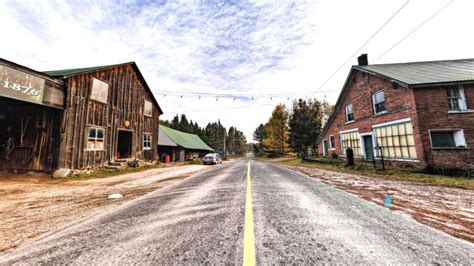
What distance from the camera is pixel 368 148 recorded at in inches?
617

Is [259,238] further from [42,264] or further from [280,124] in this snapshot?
[280,124]

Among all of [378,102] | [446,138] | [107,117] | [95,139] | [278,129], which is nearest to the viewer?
[446,138]

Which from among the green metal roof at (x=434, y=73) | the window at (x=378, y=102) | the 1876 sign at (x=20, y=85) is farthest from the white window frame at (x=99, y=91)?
the window at (x=378, y=102)

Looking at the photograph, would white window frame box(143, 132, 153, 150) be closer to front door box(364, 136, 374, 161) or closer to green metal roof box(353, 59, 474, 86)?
front door box(364, 136, 374, 161)

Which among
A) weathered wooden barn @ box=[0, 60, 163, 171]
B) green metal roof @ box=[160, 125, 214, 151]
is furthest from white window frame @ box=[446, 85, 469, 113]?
green metal roof @ box=[160, 125, 214, 151]

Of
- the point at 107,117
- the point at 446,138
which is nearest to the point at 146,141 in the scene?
the point at 107,117

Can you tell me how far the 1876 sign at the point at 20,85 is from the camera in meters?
7.66

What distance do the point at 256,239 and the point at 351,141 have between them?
18995mm

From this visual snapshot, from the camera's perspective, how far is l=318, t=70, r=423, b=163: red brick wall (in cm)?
1173

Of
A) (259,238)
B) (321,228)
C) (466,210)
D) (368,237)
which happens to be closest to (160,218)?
(259,238)

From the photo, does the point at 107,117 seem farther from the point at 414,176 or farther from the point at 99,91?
the point at 414,176

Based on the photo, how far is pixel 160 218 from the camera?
3547 millimetres

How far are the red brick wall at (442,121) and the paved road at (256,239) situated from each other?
10678mm

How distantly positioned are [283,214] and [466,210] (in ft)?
14.5
